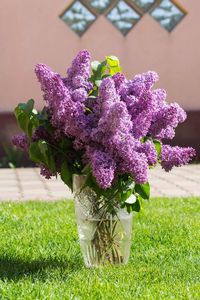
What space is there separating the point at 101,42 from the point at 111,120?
607 centimetres

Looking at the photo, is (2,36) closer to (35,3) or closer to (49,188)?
(35,3)

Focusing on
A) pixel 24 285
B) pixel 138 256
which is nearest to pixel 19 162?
pixel 138 256

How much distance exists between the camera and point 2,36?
A: 9.35m

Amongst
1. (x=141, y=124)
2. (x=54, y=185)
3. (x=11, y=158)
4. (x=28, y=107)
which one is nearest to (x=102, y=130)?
(x=141, y=124)

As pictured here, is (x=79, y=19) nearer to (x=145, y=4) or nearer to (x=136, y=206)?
(x=145, y=4)

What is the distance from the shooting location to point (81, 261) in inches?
155

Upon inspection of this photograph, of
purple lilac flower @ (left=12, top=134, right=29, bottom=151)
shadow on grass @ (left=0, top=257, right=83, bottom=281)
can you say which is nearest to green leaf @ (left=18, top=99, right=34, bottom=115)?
purple lilac flower @ (left=12, top=134, right=29, bottom=151)

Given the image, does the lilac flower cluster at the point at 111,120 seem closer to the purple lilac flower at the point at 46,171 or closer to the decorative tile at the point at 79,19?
the purple lilac flower at the point at 46,171

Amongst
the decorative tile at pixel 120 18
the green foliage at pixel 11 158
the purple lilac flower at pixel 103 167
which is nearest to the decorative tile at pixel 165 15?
the decorative tile at pixel 120 18

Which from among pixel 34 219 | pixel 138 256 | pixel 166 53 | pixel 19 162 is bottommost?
pixel 19 162

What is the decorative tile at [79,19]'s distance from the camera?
9414mm

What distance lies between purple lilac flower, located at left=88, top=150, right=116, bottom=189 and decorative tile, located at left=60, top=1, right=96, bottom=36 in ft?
19.9

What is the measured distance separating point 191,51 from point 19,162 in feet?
7.93

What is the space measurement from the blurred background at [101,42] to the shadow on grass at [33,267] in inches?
214
